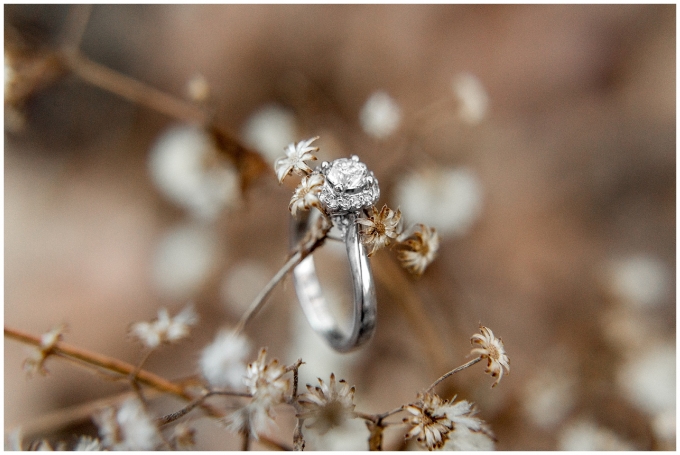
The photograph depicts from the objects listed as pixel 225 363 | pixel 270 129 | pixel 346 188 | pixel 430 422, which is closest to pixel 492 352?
pixel 430 422

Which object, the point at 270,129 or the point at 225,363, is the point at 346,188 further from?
the point at 270,129

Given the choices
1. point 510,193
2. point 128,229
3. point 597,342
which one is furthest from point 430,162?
point 128,229

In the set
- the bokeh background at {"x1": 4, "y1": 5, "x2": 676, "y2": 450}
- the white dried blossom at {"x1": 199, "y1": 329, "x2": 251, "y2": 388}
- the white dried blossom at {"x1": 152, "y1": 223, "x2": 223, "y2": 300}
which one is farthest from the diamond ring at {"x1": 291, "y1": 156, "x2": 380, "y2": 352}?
the white dried blossom at {"x1": 152, "y1": 223, "x2": 223, "y2": 300}

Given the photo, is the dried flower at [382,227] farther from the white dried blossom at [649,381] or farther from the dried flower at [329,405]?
the white dried blossom at [649,381]

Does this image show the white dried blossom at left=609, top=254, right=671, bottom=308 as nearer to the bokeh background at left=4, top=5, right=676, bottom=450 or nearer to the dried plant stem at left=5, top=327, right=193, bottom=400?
the bokeh background at left=4, top=5, right=676, bottom=450

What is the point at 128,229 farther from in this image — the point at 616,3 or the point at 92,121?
the point at 616,3

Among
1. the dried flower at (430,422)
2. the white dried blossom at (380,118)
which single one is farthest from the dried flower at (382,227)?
the white dried blossom at (380,118)
